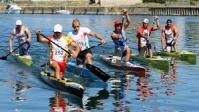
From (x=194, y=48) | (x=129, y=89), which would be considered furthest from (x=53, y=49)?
(x=194, y=48)

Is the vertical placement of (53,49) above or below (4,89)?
above

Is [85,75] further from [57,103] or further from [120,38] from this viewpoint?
[57,103]

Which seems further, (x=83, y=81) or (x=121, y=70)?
(x=121, y=70)

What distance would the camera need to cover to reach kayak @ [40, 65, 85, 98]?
724 inches

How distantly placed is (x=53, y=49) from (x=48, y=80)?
1308 millimetres

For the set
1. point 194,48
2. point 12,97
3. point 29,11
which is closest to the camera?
point 12,97

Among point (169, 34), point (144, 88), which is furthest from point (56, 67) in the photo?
point (169, 34)

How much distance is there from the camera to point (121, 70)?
25953 millimetres

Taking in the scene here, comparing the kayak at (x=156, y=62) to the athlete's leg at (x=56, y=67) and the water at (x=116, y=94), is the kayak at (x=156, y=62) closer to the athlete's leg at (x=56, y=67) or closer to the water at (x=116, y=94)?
the water at (x=116, y=94)

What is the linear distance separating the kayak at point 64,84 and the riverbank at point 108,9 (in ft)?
373

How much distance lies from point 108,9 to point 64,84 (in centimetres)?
13385

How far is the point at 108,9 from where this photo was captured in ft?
500

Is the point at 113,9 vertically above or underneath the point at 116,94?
underneath

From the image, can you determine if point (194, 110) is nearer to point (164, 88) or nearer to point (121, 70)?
point (164, 88)
